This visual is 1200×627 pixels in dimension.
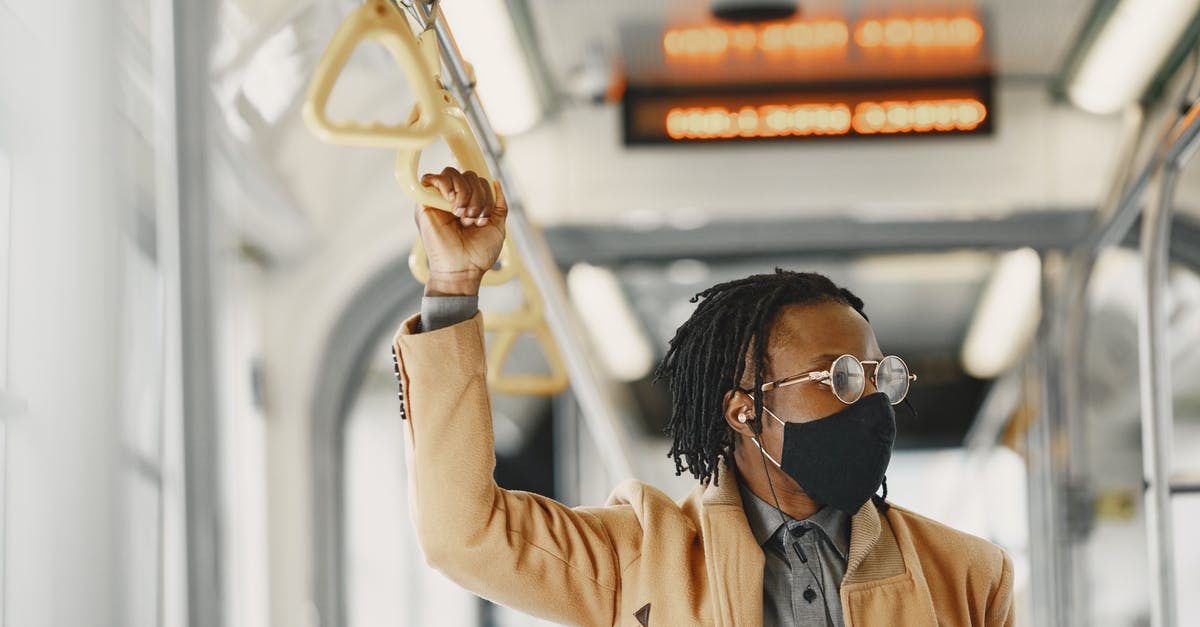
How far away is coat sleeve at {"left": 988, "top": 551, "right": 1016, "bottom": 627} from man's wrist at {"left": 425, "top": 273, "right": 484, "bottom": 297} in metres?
0.86

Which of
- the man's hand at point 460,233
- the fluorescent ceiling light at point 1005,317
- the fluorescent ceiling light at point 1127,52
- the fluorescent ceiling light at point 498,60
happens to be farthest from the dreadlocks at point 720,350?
the fluorescent ceiling light at point 1005,317

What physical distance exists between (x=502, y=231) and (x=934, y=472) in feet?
34.9

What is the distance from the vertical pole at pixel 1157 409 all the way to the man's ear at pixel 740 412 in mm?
1768

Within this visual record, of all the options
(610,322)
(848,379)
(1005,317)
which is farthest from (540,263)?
(1005,317)

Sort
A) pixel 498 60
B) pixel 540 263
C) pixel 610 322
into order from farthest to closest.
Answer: pixel 610 322 → pixel 498 60 → pixel 540 263

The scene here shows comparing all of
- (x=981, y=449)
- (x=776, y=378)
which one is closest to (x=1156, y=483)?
(x=776, y=378)

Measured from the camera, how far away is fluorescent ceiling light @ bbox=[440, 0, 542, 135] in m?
3.78

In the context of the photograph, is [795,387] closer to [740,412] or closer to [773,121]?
[740,412]

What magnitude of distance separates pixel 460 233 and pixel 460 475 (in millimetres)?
282

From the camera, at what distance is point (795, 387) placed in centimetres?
208

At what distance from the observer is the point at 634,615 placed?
6.45ft

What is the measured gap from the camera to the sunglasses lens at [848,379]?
6.55 feet

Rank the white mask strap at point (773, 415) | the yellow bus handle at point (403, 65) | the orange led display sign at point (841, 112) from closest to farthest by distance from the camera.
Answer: the yellow bus handle at point (403, 65) < the white mask strap at point (773, 415) < the orange led display sign at point (841, 112)

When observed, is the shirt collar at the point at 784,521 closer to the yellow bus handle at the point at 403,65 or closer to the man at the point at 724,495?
the man at the point at 724,495
